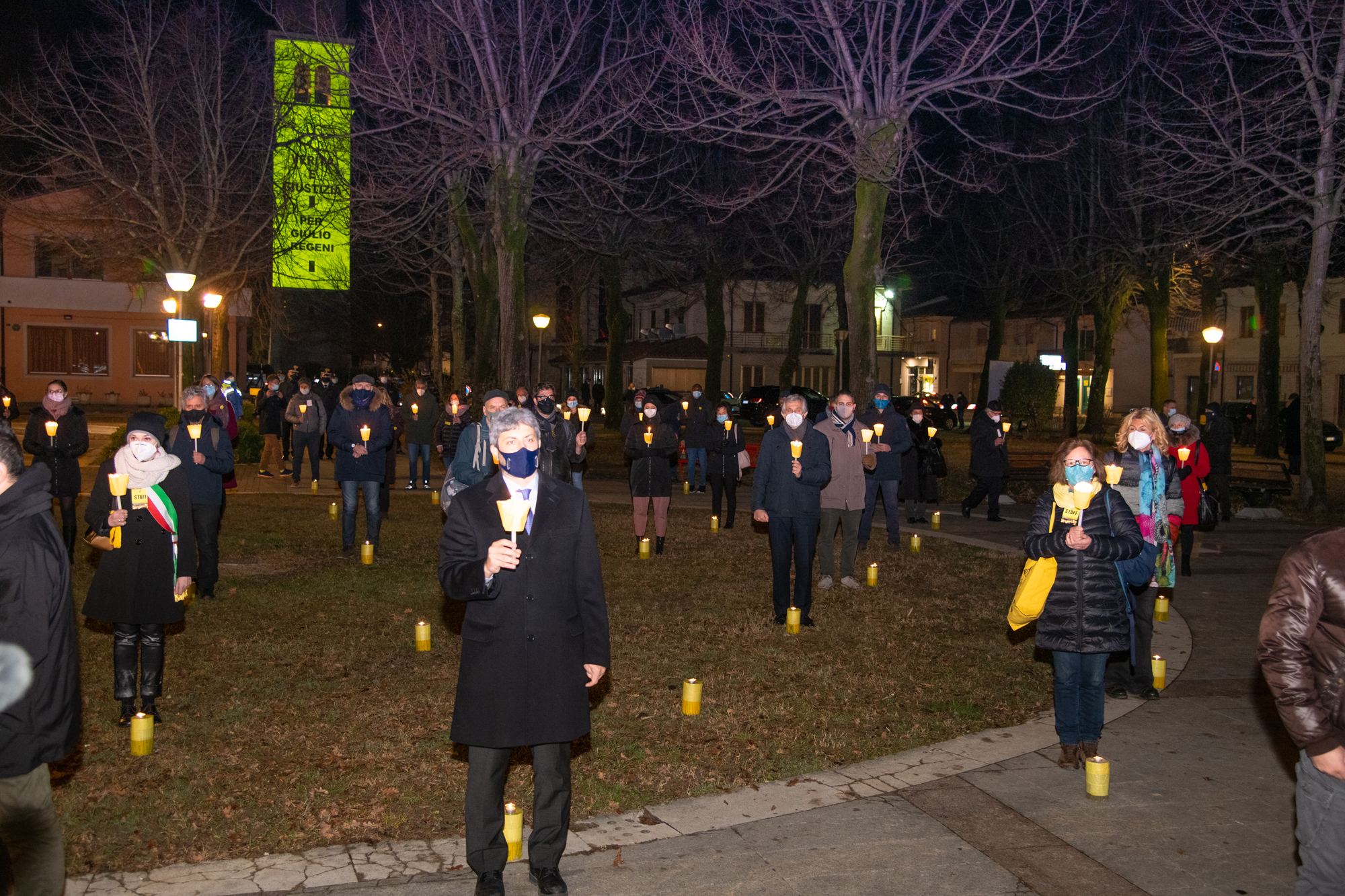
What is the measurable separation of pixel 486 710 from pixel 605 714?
9.12 ft

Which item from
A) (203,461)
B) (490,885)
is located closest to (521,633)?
(490,885)

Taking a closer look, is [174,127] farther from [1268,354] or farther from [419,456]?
[1268,354]

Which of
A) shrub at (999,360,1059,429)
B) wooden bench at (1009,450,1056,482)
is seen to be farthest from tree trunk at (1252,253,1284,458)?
wooden bench at (1009,450,1056,482)

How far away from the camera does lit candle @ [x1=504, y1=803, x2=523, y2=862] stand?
15.9 ft

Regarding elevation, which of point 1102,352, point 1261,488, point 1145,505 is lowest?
point 1261,488

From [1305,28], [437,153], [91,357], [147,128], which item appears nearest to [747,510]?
[437,153]

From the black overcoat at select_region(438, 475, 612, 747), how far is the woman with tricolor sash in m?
2.71

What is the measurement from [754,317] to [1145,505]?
212 feet

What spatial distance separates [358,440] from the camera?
1191 centimetres

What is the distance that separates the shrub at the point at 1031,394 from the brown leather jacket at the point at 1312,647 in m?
37.1

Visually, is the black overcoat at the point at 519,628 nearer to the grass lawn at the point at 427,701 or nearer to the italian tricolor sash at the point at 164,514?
the grass lawn at the point at 427,701

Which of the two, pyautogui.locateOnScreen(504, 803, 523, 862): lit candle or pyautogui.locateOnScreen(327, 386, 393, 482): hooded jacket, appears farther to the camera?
pyautogui.locateOnScreen(327, 386, 393, 482): hooded jacket

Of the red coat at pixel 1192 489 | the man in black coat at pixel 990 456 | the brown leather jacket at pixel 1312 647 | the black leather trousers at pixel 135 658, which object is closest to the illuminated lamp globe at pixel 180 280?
the man in black coat at pixel 990 456

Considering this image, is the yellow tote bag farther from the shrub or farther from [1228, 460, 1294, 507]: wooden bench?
the shrub
